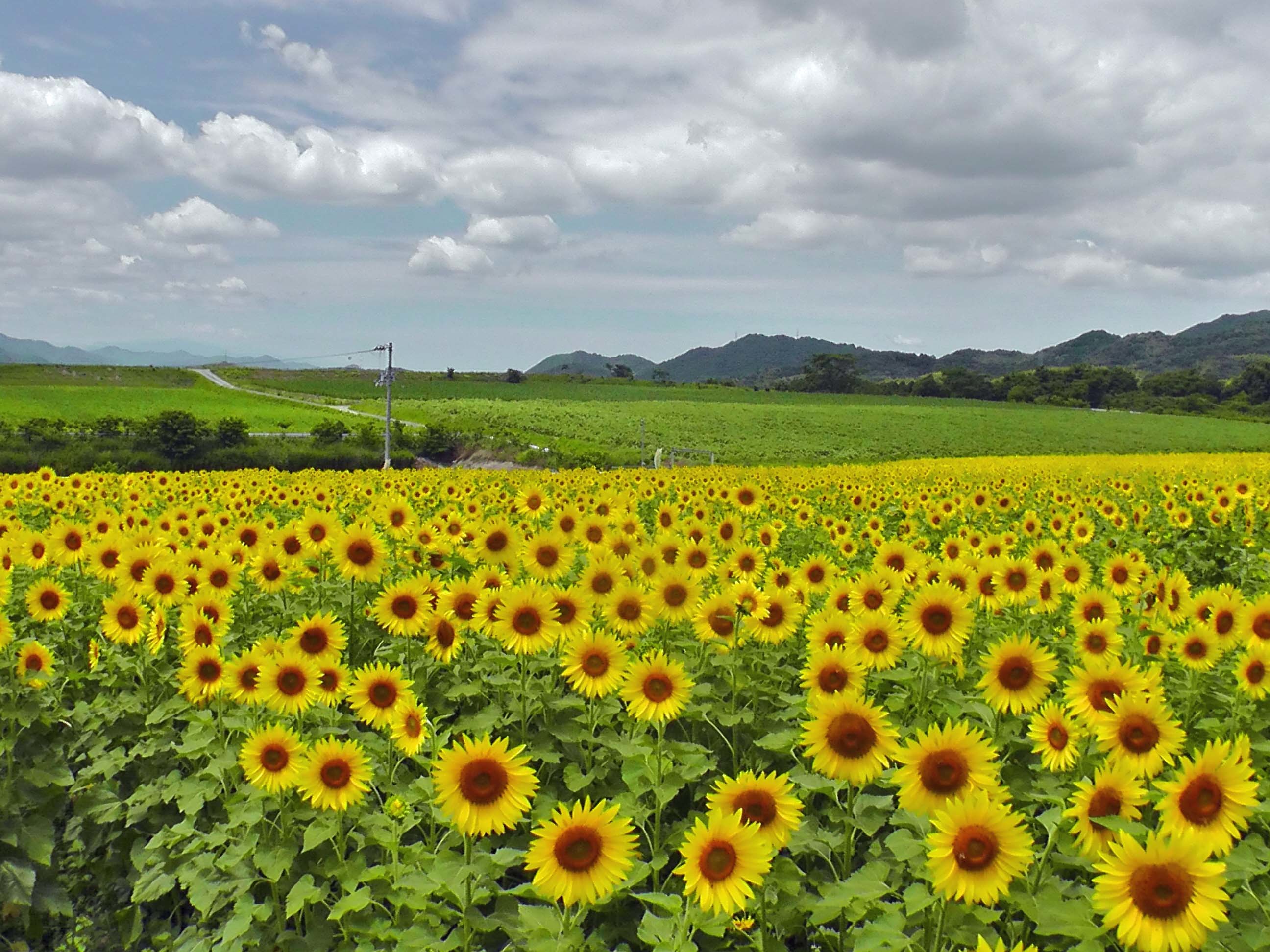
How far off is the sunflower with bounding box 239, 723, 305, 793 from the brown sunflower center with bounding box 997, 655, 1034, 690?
10.7 ft

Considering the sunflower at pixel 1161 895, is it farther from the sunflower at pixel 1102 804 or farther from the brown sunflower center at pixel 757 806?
the brown sunflower center at pixel 757 806

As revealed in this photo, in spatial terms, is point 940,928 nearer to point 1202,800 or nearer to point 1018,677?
point 1202,800

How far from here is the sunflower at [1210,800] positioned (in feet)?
8.92

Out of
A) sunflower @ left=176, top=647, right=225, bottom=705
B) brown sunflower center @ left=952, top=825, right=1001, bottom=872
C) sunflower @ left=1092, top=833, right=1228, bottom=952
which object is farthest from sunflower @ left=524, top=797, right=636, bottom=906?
sunflower @ left=176, top=647, right=225, bottom=705

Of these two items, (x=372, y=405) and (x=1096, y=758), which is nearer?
(x=1096, y=758)

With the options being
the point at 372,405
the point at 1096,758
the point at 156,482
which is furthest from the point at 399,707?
the point at 372,405

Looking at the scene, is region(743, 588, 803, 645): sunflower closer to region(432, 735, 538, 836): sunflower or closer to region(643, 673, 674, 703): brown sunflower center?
region(643, 673, 674, 703): brown sunflower center

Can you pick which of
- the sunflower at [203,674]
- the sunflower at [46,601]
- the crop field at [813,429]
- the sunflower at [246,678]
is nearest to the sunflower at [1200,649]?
the sunflower at [246,678]

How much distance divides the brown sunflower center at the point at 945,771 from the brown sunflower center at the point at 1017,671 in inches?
45.3

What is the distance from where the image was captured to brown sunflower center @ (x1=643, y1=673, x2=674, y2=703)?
13.1 ft

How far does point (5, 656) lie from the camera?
17.8 ft

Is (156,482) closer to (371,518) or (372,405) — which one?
(371,518)

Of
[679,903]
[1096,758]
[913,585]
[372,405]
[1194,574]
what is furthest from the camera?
[372,405]

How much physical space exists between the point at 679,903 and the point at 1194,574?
11030 mm
